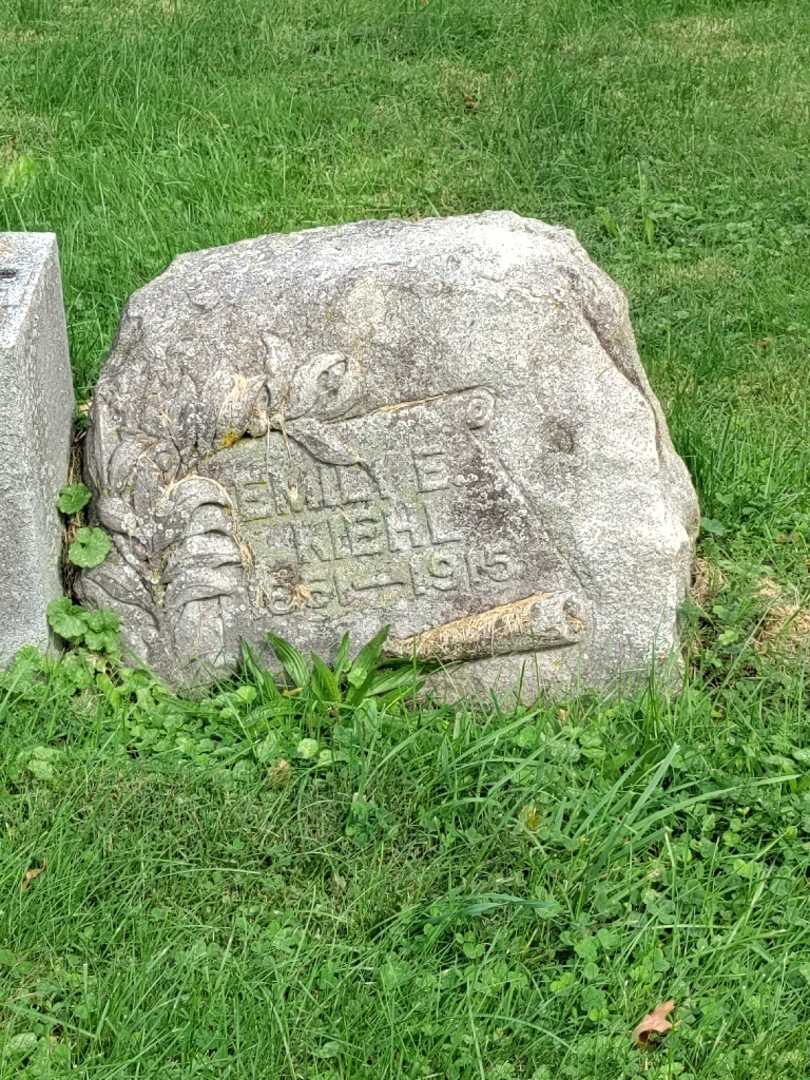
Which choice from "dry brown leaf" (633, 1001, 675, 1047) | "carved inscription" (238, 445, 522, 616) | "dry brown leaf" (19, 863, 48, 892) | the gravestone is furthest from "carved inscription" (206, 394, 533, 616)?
"dry brown leaf" (633, 1001, 675, 1047)

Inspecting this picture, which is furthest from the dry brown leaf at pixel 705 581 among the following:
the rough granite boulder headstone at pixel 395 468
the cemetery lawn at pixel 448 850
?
the rough granite boulder headstone at pixel 395 468

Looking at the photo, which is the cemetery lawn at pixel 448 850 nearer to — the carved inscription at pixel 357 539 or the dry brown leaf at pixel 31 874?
the dry brown leaf at pixel 31 874

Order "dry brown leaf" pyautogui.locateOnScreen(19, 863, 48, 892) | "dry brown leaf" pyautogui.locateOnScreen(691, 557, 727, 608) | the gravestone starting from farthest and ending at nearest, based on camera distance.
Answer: "dry brown leaf" pyautogui.locateOnScreen(691, 557, 727, 608) < the gravestone < "dry brown leaf" pyautogui.locateOnScreen(19, 863, 48, 892)

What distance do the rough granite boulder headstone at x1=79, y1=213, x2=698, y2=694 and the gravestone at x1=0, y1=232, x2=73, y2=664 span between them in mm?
125

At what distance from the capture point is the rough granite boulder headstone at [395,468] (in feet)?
11.0

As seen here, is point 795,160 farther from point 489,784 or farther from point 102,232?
point 489,784

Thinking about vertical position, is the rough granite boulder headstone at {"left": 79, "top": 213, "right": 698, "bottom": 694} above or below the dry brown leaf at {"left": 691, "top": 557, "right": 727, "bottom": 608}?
above

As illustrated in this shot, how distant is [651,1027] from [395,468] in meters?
1.41

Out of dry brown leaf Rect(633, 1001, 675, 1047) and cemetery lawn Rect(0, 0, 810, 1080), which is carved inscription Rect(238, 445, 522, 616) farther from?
dry brown leaf Rect(633, 1001, 675, 1047)

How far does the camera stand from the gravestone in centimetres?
325

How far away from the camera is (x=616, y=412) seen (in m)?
3.39

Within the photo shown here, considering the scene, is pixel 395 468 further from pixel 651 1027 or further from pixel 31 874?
pixel 651 1027

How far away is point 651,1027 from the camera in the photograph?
265 cm

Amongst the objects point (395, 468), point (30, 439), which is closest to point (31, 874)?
point (30, 439)
